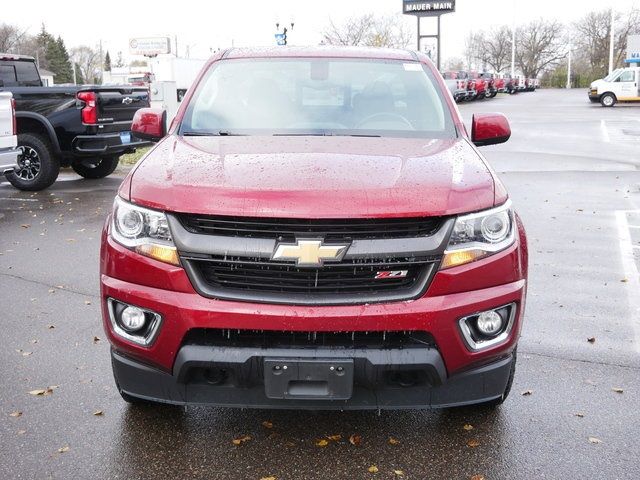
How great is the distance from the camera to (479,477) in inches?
123

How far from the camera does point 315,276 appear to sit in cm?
291

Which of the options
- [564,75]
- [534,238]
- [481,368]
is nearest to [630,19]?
[564,75]

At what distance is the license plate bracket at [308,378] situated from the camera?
282cm

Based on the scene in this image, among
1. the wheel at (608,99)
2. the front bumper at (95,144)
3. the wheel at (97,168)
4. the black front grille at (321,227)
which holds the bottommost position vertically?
the wheel at (608,99)

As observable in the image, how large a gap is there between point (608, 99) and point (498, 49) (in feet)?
216

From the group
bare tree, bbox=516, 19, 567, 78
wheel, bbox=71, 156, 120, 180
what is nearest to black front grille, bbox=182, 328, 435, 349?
wheel, bbox=71, 156, 120, 180

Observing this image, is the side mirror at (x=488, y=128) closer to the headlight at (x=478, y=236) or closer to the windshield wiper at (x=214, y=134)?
the windshield wiper at (x=214, y=134)

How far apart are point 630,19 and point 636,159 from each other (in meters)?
77.8

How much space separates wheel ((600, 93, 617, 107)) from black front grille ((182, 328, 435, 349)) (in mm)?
37531

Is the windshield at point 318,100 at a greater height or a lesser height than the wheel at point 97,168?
greater

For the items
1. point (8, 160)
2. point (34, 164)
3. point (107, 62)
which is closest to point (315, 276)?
point (8, 160)

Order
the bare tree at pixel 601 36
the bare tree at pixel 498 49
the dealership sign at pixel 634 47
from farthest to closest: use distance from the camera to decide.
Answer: the bare tree at pixel 498 49
the bare tree at pixel 601 36
the dealership sign at pixel 634 47

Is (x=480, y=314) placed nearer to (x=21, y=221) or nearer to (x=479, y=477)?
(x=479, y=477)

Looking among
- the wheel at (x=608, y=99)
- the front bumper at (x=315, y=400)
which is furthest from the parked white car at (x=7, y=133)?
the wheel at (x=608, y=99)
